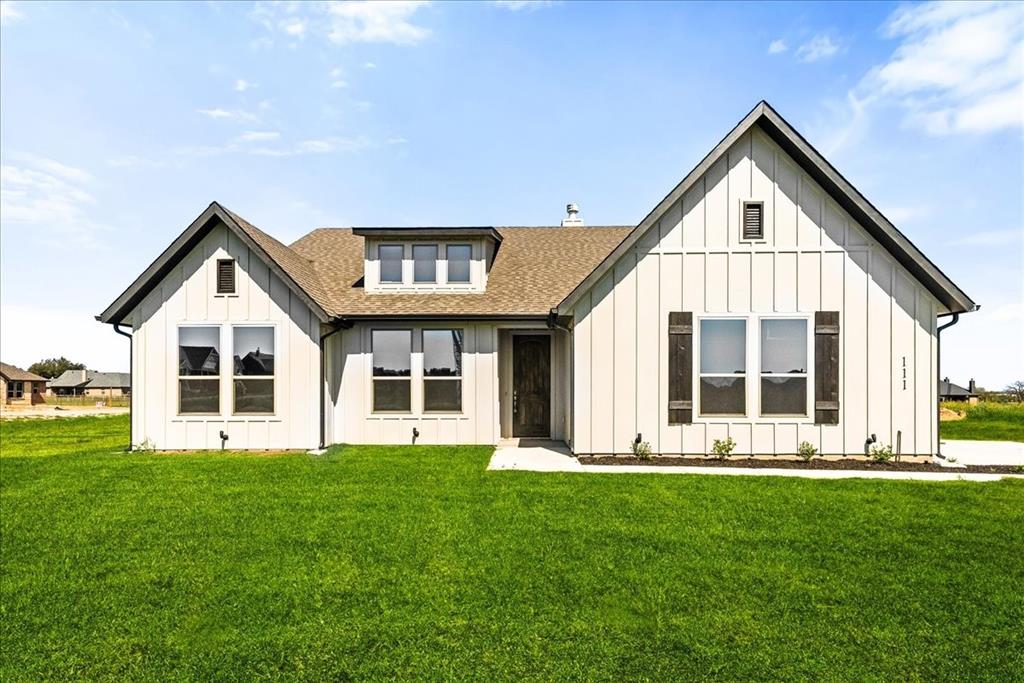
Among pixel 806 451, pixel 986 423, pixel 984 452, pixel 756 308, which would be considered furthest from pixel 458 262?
pixel 986 423

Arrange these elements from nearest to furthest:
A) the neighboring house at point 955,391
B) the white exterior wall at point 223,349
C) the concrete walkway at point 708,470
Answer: the concrete walkway at point 708,470 → the white exterior wall at point 223,349 → the neighboring house at point 955,391

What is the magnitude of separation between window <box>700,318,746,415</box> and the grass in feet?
26.5

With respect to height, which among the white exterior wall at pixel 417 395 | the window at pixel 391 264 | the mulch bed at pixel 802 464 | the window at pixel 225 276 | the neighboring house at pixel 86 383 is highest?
the window at pixel 391 264

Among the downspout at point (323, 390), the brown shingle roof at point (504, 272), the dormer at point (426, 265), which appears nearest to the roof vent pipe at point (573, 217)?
the brown shingle roof at point (504, 272)

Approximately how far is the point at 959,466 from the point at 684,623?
30.7 feet

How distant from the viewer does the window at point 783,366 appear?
11805 mm

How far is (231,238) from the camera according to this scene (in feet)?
44.1

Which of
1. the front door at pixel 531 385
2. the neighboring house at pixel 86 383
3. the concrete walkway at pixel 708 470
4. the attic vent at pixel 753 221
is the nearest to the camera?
the concrete walkway at pixel 708 470

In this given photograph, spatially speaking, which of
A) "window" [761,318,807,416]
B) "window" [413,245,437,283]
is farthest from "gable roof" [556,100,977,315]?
"window" [413,245,437,283]

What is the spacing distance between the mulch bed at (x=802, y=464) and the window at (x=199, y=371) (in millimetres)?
8347

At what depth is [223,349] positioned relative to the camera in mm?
13492

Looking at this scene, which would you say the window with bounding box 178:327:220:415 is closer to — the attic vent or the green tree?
the attic vent

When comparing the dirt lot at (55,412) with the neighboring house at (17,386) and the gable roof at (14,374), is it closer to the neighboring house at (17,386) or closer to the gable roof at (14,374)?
the neighboring house at (17,386)

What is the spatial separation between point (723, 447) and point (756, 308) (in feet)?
9.18
